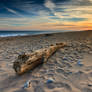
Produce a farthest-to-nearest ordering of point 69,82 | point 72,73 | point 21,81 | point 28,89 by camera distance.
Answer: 1. point 72,73
2. point 21,81
3. point 69,82
4. point 28,89

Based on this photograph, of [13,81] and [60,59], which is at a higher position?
[60,59]

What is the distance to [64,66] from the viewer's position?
350cm

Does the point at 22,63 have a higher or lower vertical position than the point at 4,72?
higher

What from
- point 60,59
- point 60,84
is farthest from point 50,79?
point 60,59

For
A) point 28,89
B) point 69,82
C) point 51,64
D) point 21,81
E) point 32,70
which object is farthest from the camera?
point 51,64

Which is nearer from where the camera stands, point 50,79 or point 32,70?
point 50,79

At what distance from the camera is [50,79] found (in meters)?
2.67

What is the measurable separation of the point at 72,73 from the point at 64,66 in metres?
0.53

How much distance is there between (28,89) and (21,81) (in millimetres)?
491

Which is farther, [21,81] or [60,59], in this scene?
[60,59]

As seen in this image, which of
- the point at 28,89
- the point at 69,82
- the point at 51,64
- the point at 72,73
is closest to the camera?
the point at 28,89

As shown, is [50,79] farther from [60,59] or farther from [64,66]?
[60,59]

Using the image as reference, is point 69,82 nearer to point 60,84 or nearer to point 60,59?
point 60,84

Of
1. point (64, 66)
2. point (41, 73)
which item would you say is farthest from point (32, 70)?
point (64, 66)
